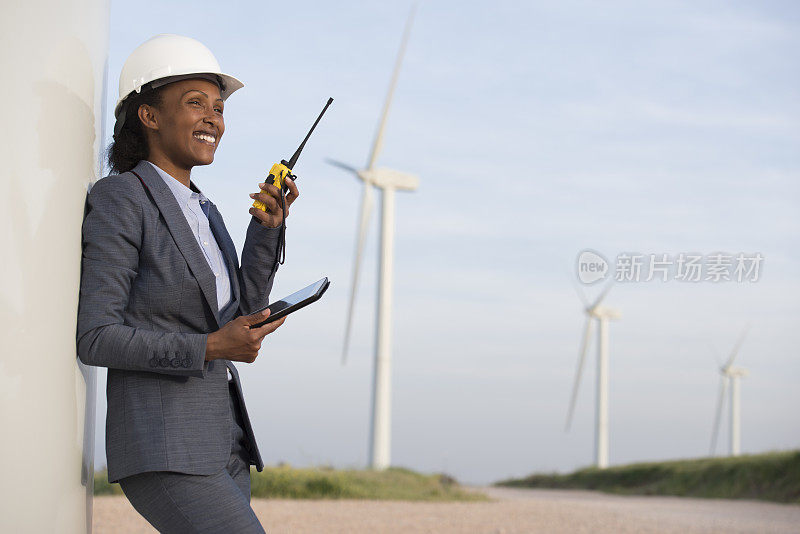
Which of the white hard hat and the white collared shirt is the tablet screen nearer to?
the white collared shirt

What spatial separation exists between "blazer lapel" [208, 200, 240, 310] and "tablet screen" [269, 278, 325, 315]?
1.42 ft

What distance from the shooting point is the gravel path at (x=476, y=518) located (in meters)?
12.8

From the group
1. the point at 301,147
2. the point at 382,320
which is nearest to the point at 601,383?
the point at 382,320

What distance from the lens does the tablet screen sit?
3203 millimetres

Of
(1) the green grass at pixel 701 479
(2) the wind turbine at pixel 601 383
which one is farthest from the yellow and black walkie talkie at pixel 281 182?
(2) the wind turbine at pixel 601 383

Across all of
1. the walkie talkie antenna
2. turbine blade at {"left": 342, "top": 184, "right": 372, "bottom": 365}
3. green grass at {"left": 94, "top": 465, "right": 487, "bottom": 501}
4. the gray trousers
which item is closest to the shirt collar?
the walkie talkie antenna

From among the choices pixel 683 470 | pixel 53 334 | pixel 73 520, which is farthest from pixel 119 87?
pixel 683 470

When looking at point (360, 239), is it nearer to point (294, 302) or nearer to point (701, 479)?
point (701, 479)

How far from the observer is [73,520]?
3.43 metres

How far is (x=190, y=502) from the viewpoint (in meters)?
3.19

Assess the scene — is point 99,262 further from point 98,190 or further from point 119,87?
point 119,87

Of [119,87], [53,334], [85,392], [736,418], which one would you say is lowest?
[736,418]

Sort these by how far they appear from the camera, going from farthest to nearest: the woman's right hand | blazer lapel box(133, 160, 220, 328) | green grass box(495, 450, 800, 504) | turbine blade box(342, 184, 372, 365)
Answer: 1. turbine blade box(342, 184, 372, 365)
2. green grass box(495, 450, 800, 504)
3. blazer lapel box(133, 160, 220, 328)
4. the woman's right hand

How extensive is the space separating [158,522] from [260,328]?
792mm
